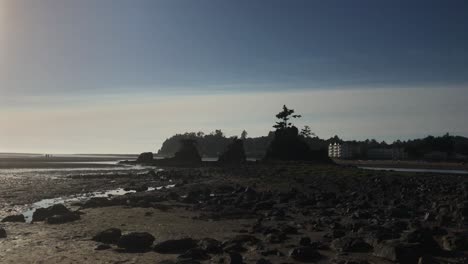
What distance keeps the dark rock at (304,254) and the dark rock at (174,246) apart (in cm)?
351

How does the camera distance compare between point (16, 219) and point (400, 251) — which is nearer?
point (400, 251)

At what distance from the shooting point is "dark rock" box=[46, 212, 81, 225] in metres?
22.5

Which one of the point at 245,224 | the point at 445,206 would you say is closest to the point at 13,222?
the point at 245,224

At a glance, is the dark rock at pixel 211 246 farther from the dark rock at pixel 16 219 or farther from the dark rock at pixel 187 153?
the dark rock at pixel 187 153

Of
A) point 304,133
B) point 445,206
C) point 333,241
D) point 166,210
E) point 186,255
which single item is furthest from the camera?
point 304,133

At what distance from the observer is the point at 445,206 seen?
25031 millimetres

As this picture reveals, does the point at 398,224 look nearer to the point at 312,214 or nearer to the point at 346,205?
the point at 312,214

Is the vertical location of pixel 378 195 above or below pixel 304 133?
below

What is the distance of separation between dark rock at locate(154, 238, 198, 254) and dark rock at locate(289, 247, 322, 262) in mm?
3514

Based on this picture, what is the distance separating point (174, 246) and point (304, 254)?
4288 millimetres

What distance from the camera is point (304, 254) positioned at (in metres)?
14.6

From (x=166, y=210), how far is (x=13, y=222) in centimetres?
795

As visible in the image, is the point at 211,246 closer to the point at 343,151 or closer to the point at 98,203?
the point at 98,203

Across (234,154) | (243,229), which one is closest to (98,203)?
(243,229)
